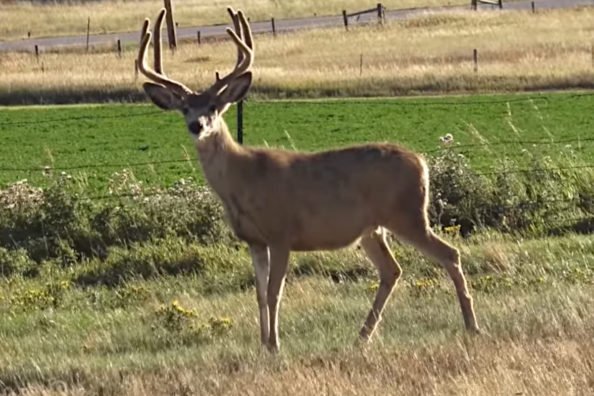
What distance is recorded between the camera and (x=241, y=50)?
11.0m

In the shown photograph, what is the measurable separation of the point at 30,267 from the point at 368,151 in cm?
563

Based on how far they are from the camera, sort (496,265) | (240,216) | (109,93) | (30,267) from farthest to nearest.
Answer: (109,93) → (30,267) → (496,265) → (240,216)

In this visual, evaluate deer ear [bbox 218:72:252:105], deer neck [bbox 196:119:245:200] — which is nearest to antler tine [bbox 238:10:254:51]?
deer ear [bbox 218:72:252:105]

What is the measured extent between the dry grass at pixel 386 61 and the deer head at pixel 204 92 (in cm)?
2864

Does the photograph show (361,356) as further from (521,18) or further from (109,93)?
(521,18)

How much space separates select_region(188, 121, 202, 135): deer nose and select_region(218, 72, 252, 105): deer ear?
1.57 ft

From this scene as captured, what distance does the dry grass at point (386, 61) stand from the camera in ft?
134

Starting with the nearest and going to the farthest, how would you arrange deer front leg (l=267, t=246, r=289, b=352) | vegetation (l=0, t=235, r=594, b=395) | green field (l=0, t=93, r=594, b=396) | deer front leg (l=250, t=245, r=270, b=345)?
1. vegetation (l=0, t=235, r=594, b=395)
2. green field (l=0, t=93, r=594, b=396)
3. deer front leg (l=267, t=246, r=289, b=352)
4. deer front leg (l=250, t=245, r=270, b=345)

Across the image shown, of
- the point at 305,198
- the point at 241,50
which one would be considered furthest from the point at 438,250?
the point at 241,50

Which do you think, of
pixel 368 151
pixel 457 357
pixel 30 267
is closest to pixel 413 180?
pixel 368 151

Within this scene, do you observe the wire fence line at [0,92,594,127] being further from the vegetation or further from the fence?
the fence

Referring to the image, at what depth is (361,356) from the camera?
8.80m

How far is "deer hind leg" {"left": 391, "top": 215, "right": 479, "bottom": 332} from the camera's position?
10172mm

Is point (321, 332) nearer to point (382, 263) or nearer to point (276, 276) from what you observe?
point (276, 276)
